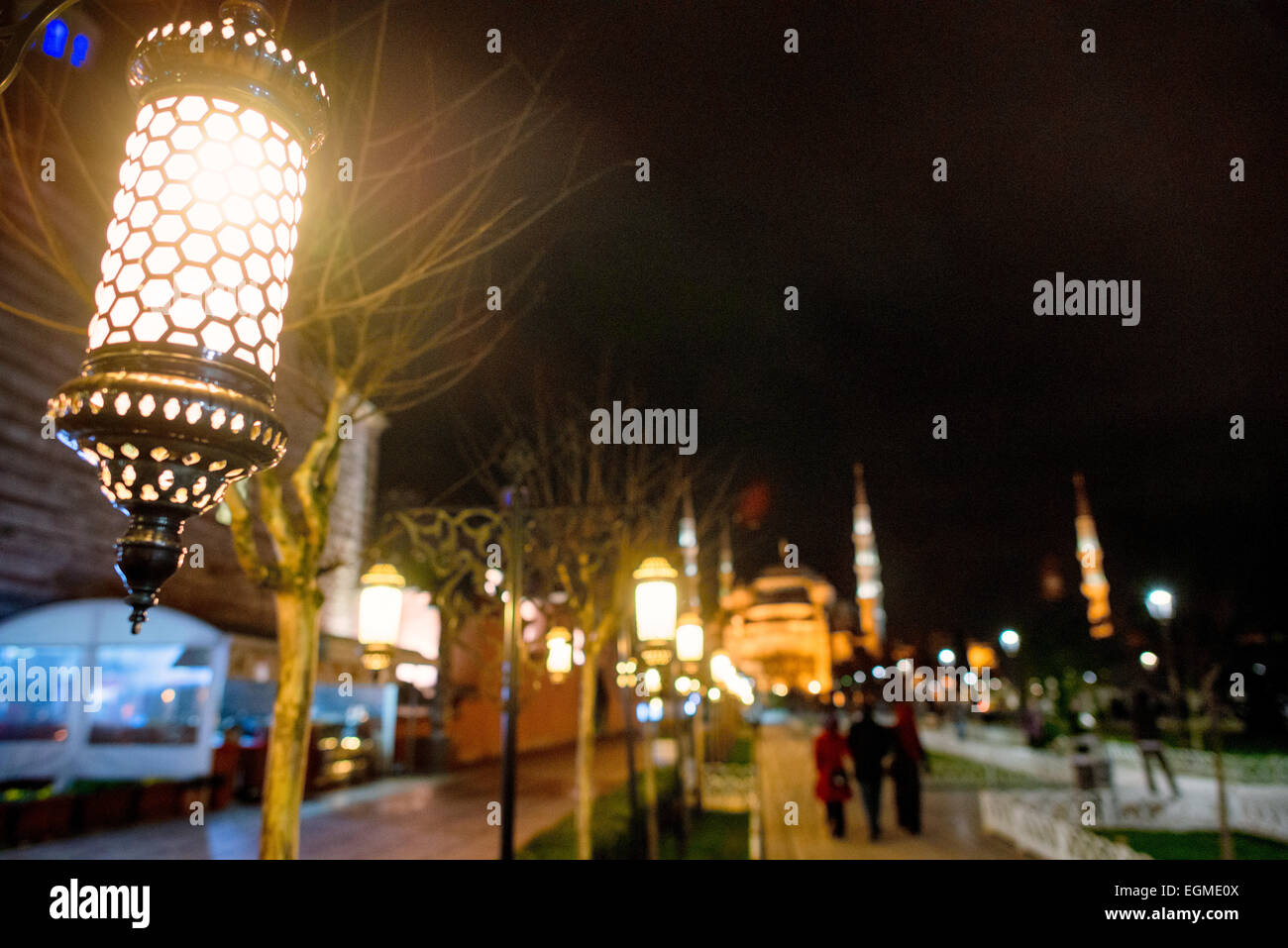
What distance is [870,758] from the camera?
44.7ft

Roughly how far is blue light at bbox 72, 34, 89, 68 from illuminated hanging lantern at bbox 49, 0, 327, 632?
11731 mm

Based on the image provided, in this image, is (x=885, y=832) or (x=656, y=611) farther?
(x=885, y=832)

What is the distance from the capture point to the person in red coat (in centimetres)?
1351

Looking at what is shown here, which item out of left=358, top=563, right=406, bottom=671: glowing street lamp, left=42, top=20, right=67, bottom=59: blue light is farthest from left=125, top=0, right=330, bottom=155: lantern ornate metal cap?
left=42, top=20, right=67, bottom=59: blue light

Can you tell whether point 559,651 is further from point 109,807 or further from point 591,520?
point 109,807

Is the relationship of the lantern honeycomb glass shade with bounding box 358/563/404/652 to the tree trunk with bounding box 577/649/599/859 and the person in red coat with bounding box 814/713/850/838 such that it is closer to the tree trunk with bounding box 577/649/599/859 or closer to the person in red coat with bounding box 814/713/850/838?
the tree trunk with bounding box 577/649/599/859

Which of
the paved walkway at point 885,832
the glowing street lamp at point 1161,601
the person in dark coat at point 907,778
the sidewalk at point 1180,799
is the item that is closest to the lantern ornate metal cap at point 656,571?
the paved walkway at point 885,832

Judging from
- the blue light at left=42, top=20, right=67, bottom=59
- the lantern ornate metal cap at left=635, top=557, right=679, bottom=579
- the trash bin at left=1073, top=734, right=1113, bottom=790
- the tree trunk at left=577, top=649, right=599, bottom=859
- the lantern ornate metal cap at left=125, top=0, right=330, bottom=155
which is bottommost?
the trash bin at left=1073, top=734, right=1113, bottom=790

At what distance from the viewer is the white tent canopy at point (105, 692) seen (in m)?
13.3

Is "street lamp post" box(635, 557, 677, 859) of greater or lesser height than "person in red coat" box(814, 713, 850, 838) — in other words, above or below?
above

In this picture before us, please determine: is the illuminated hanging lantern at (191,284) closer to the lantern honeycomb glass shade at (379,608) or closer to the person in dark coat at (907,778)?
the lantern honeycomb glass shade at (379,608)

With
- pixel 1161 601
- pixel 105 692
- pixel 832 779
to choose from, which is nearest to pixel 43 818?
pixel 105 692

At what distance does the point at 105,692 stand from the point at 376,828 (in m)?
6.16
